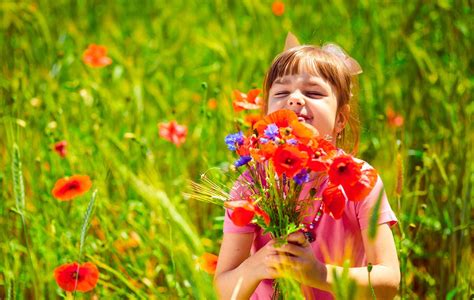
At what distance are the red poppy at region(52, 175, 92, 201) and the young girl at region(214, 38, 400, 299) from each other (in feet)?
1.39

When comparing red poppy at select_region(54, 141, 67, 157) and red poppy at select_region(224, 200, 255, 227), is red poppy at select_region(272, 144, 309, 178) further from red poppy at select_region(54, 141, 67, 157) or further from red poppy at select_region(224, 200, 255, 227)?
red poppy at select_region(54, 141, 67, 157)

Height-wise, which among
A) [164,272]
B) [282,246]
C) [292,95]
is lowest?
[164,272]

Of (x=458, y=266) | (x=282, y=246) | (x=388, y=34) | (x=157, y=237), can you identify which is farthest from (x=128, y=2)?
(x=282, y=246)

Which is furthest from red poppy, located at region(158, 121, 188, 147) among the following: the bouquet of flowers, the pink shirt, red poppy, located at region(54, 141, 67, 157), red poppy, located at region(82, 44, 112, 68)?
the bouquet of flowers

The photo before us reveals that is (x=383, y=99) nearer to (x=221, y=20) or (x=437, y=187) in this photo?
(x=437, y=187)

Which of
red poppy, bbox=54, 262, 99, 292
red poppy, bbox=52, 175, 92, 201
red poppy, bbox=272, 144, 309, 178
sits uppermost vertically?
red poppy, bbox=272, 144, 309, 178

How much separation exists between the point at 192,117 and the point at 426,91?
0.70m

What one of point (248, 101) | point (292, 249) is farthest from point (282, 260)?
point (248, 101)

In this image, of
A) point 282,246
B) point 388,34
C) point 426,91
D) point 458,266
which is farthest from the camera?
point 388,34

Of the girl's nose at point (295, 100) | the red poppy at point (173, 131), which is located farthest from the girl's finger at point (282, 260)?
the red poppy at point (173, 131)

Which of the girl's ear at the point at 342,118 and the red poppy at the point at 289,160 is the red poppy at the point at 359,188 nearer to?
the red poppy at the point at 289,160

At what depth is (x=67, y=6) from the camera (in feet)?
9.66

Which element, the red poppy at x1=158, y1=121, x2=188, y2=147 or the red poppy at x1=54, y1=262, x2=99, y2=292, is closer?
the red poppy at x1=54, y1=262, x2=99, y2=292

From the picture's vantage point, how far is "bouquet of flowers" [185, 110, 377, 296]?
916mm
